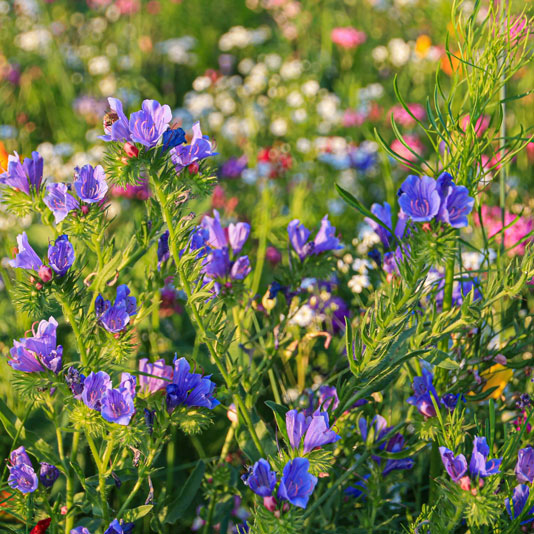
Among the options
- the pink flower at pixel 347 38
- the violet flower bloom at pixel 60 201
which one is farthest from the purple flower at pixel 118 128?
the pink flower at pixel 347 38

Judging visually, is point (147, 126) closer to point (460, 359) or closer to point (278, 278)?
point (278, 278)

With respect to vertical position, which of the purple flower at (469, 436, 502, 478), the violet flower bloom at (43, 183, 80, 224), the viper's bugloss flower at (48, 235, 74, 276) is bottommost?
the purple flower at (469, 436, 502, 478)

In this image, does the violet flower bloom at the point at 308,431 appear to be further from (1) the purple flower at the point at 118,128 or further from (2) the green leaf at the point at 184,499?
(1) the purple flower at the point at 118,128

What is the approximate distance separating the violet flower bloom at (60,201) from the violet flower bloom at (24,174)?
69mm

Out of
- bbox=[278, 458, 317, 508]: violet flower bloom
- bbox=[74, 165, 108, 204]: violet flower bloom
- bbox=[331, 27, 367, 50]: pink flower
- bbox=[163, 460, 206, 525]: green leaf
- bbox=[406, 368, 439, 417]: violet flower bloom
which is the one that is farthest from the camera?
bbox=[331, 27, 367, 50]: pink flower

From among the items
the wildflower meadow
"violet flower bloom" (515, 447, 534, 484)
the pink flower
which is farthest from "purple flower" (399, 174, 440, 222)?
the pink flower

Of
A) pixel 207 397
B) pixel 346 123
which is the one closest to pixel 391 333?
pixel 207 397

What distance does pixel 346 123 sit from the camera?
12.3 ft

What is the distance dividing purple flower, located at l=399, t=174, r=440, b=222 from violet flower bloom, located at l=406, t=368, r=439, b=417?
407 mm

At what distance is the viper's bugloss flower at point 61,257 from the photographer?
119 centimetres

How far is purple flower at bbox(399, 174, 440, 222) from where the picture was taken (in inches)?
42.5

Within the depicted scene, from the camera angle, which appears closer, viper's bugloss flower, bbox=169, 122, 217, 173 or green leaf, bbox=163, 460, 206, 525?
viper's bugloss flower, bbox=169, 122, 217, 173

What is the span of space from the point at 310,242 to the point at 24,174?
0.66 meters

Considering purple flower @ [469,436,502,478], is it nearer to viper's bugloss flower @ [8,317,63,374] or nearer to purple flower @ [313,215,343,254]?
purple flower @ [313,215,343,254]
